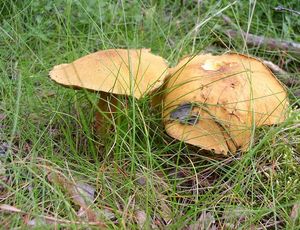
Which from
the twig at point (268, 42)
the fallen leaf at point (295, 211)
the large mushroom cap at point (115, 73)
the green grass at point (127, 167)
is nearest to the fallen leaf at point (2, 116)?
the green grass at point (127, 167)

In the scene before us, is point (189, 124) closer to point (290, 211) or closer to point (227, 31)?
point (290, 211)

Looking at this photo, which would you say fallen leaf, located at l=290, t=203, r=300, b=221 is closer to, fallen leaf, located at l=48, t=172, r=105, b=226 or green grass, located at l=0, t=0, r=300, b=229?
green grass, located at l=0, t=0, r=300, b=229

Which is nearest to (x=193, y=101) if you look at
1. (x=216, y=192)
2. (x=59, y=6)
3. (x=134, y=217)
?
(x=216, y=192)

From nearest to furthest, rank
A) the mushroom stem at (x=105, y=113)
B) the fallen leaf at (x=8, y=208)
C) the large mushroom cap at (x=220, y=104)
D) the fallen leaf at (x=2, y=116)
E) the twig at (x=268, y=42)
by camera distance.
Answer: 1. the fallen leaf at (x=8, y=208)
2. the large mushroom cap at (x=220, y=104)
3. the mushroom stem at (x=105, y=113)
4. the fallen leaf at (x=2, y=116)
5. the twig at (x=268, y=42)

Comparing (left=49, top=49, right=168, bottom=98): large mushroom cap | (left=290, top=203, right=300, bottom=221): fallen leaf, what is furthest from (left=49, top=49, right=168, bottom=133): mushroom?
(left=290, top=203, right=300, bottom=221): fallen leaf

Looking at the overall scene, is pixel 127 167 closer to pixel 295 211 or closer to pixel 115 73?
pixel 115 73

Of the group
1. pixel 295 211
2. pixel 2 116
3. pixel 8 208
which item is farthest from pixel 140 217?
pixel 2 116

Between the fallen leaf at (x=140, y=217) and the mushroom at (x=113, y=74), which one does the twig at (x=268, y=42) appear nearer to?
the mushroom at (x=113, y=74)
